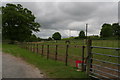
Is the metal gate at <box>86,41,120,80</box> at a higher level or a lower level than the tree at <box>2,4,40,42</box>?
lower

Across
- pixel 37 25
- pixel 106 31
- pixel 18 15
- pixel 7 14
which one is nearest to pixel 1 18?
pixel 7 14

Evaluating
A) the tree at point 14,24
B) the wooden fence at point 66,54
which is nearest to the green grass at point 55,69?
the wooden fence at point 66,54

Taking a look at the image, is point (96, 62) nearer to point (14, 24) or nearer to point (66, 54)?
point (66, 54)

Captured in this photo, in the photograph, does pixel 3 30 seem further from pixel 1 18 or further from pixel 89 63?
pixel 89 63

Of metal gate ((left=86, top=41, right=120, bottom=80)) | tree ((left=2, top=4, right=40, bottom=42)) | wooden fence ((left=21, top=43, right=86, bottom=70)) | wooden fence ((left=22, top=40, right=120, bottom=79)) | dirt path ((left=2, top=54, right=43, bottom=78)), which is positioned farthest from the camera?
tree ((left=2, top=4, right=40, bottom=42))

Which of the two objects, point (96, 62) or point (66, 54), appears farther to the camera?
point (96, 62)

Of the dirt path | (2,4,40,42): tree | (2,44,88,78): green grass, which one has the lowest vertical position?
the dirt path

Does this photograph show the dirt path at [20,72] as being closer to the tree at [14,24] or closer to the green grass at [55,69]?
the green grass at [55,69]

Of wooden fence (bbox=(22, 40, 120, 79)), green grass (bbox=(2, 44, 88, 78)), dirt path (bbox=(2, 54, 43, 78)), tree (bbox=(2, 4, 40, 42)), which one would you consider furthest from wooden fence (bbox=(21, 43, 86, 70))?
tree (bbox=(2, 4, 40, 42))

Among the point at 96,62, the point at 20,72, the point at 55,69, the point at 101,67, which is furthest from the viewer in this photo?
the point at 96,62

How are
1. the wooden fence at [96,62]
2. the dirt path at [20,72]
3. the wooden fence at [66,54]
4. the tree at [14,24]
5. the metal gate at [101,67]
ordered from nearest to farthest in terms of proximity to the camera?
the metal gate at [101,67] → the wooden fence at [96,62] → the dirt path at [20,72] → the wooden fence at [66,54] → the tree at [14,24]

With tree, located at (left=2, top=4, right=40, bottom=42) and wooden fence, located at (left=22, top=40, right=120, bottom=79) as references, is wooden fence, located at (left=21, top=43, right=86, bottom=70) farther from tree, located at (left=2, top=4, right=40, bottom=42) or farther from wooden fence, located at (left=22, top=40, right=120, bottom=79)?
tree, located at (left=2, top=4, right=40, bottom=42)

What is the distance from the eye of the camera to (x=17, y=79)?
439cm

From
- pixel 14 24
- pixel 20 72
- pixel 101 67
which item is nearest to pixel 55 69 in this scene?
pixel 20 72
